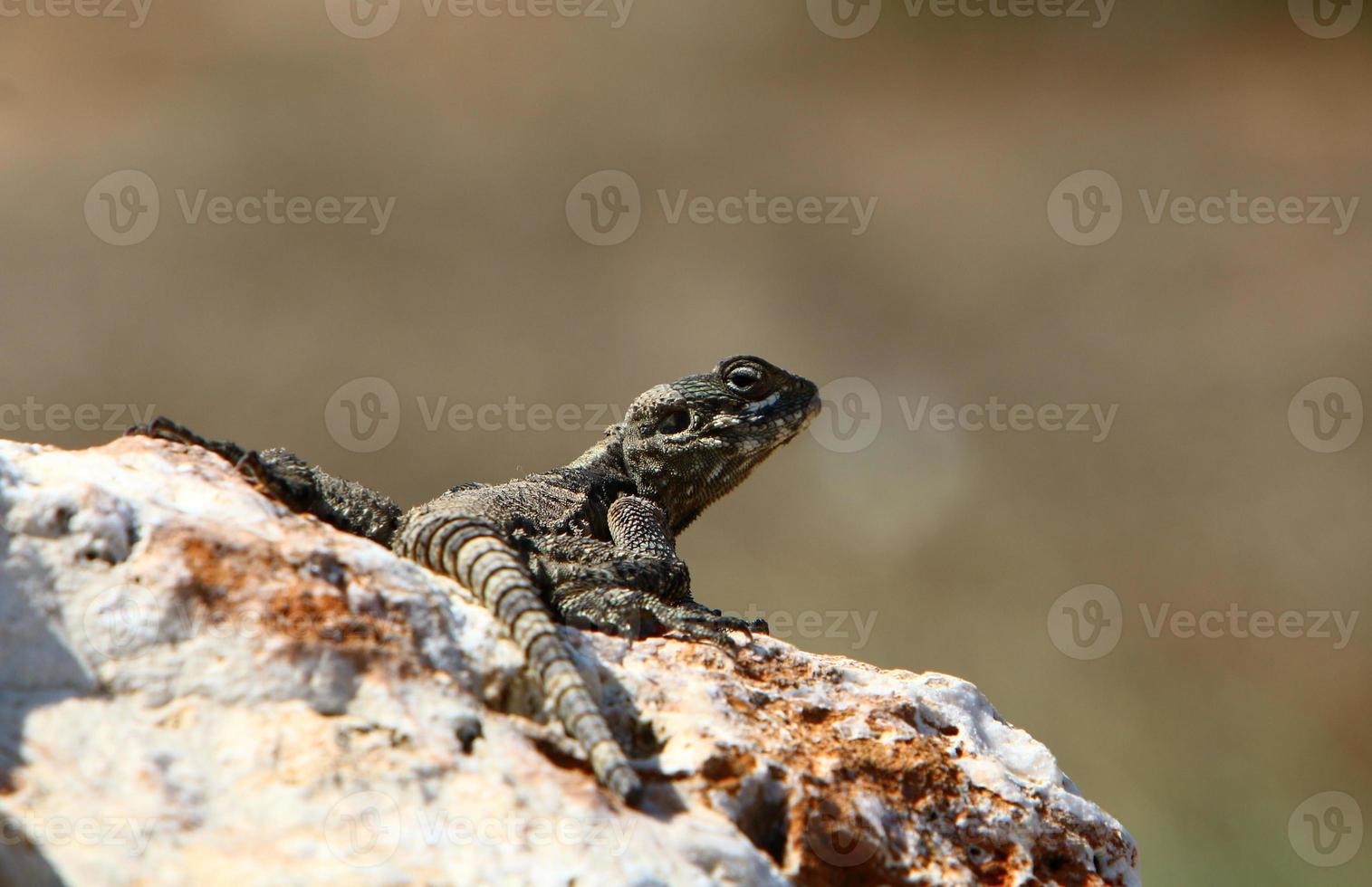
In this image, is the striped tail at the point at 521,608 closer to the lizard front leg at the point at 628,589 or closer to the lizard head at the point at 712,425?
the lizard front leg at the point at 628,589

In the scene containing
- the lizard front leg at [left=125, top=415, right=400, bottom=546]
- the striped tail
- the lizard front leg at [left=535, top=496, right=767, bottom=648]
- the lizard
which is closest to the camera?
the striped tail

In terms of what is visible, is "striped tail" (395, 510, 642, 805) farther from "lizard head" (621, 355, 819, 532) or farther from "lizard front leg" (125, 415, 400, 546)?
"lizard head" (621, 355, 819, 532)

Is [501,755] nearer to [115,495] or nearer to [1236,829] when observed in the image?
[115,495]

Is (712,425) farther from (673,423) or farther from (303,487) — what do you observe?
(303,487)

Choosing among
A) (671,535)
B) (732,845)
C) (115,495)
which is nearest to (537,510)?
(671,535)

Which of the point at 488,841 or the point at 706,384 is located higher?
the point at 706,384

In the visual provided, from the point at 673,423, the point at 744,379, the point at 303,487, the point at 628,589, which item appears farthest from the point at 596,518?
the point at 303,487

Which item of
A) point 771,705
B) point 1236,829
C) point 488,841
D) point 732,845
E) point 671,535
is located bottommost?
point 488,841

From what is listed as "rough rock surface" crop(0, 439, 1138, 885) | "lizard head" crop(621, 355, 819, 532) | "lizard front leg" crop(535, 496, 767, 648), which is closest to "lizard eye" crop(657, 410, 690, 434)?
"lizard head" crop(621, 355, 819, 532)

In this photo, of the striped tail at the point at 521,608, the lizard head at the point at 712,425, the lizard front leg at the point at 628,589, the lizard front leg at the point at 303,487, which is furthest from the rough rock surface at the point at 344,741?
the lizard head at the point at 712,425
